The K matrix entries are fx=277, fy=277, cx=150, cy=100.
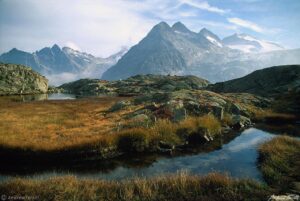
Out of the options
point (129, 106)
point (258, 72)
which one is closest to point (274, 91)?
point (258, 72)

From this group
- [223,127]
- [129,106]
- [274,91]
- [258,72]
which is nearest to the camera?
[223,127]

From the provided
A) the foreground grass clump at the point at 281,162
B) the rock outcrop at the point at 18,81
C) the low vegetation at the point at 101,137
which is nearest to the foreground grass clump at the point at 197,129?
the low vegetation at the point at 101,137

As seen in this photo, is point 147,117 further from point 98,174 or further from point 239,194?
point 239,194

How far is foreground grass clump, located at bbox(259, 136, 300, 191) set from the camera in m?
18.9

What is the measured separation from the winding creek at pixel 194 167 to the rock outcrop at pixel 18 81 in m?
114

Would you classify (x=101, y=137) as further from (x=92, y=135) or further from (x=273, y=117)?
(x=273, y=117)

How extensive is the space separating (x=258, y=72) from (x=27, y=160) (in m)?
101

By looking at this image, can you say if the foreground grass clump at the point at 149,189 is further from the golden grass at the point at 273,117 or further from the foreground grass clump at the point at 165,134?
the golden grass at the point at 273,117

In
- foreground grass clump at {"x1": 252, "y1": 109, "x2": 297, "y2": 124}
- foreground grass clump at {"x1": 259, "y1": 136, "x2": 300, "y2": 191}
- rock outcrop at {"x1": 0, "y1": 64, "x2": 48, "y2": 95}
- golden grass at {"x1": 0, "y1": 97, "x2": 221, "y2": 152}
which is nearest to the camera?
foreground grass clump at {"x1": 259, "y1": 136, "x2": 300, "y2": 191}

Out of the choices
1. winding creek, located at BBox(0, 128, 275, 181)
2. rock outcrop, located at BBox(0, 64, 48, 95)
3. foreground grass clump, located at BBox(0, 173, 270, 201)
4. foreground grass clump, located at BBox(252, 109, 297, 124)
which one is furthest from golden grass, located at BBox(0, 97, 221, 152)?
rock outcrop, located at BBox(0, 64, 48, 95)

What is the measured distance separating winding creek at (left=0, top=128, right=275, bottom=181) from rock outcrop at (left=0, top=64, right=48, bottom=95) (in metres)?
114

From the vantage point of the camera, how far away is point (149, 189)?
16.0 metres

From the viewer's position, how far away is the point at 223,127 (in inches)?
1610

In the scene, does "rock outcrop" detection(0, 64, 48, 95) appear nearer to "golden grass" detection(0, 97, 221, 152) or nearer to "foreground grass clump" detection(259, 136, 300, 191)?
"golden grass" detection(0, 97, 221, 152)
